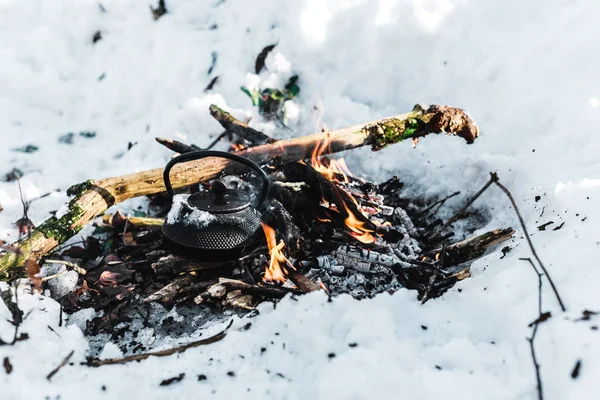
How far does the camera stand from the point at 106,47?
595 cm

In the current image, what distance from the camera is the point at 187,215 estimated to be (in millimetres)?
2875

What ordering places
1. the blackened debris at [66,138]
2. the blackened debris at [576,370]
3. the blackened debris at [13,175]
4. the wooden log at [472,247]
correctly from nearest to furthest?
the blackened debris at [576,370] < the wooden log at [472,247] < the blackened debris at [13,175] < the blackened debris at [66,138]

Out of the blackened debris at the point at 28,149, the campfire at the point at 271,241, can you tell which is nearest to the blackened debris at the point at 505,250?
the campfire at the point at 271,241

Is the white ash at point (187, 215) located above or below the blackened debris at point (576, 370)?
below

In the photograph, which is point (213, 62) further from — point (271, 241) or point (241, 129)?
point (271, 241)

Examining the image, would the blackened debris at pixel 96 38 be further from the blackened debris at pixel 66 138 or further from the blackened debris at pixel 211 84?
the blackened debris at pixel 211 84

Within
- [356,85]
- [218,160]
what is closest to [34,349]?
[218,160]

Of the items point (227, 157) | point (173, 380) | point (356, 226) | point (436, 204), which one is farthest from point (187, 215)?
point (436, 204)

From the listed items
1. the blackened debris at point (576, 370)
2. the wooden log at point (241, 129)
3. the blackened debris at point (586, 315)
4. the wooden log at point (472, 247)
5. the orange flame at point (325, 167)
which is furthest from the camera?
the wooden log at point (241, 129)

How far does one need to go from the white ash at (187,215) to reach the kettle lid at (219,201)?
0.12 feet

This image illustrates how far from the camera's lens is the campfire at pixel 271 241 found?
9.39 feet

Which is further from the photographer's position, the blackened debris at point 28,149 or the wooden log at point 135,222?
the blackened debris at point 28,149

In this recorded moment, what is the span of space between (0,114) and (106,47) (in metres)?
1.55

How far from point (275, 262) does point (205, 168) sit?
1074 millimetres
